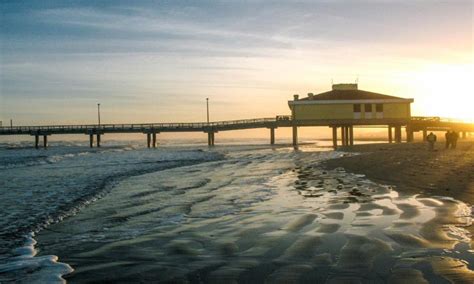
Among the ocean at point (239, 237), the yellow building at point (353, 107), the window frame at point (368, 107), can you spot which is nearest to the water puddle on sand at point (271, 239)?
the ocean at point (239, 237)

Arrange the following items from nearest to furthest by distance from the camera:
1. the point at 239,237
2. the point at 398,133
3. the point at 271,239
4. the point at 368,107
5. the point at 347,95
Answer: the point at 271,239 < the point at 239,237 < the point at 368,107 < the point at 347,95 < the point at 398,133

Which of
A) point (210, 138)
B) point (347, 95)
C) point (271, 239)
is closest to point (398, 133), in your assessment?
point (347, 95)

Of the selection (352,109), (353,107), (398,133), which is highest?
(353,107)

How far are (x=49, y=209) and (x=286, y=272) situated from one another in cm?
788

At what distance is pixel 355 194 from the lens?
1207cm

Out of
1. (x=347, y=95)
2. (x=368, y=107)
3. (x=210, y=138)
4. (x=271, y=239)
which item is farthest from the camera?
(x=210, y=138)

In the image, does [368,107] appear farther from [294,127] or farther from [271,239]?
[271,239]

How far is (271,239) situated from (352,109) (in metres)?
51.9

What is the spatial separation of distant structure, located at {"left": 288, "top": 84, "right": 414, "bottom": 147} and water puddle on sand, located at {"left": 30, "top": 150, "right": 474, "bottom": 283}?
147 ft

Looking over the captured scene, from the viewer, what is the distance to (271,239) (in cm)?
694

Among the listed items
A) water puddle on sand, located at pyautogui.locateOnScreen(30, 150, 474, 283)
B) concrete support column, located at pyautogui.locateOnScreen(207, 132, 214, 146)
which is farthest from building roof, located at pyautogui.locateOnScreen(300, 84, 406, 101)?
water puddle on sand, located at pyautogui.locateOnScreen(30, 150, 474, 283)

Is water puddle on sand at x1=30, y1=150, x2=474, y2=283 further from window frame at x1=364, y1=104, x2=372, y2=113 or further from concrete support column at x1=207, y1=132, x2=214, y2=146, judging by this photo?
concrete support column at x1=207, y1=132, x2=214, y2=146

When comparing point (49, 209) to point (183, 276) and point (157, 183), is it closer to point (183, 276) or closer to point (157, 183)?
point (157, 183)

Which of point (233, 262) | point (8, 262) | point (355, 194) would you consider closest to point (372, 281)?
point (233, 262)
